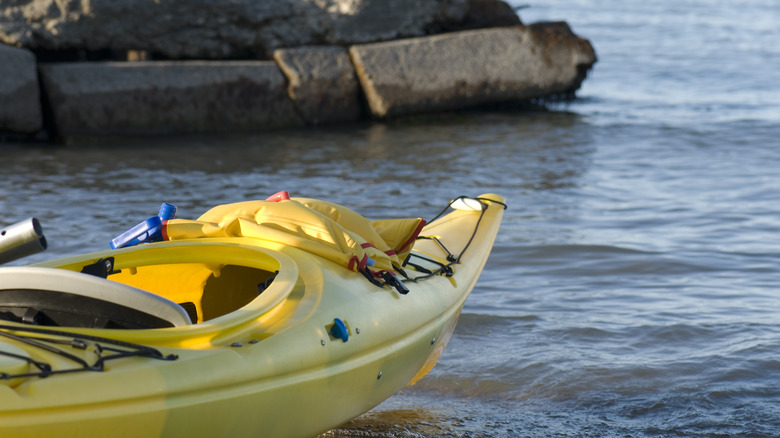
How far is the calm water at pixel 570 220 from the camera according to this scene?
3.68 m

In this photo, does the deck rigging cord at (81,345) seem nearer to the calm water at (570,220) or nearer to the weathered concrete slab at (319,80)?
the calm water at (570,220)

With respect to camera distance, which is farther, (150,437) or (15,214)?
(15,214)

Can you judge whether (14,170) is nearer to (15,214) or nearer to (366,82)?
(15,214)

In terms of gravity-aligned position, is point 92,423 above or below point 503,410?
above

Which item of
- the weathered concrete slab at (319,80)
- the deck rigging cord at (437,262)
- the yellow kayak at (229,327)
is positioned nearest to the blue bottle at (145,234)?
the yellow kayak at (229,327)

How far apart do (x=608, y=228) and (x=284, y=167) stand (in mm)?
3019

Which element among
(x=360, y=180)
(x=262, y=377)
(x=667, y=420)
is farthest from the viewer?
(x=360, y=180)

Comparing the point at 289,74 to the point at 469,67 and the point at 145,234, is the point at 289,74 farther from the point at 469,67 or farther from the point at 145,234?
the point at 145,234

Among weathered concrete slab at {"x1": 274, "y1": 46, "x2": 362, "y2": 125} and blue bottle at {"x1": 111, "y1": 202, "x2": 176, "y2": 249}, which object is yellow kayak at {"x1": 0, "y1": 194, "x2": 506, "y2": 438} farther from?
weathered concrete slab at {"x1": 274, "y1": 46, "x2": 362, "y2": 125}

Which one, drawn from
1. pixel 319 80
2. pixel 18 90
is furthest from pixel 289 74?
pixel 18 90

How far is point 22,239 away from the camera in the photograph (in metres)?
2.42

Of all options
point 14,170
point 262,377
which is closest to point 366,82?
point 14,170

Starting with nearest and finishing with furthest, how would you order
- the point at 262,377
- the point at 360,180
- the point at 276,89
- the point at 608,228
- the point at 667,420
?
1. the point at 262,377
2. the point at 667,420
3. the point at 608,228
4. the point at 360,180
5. the point at 276,89

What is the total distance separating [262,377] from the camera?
7.88 ft
